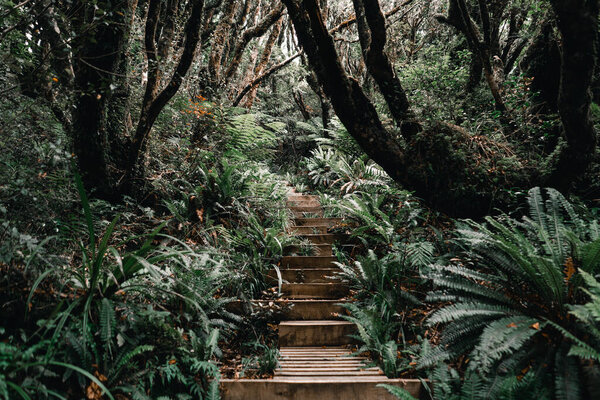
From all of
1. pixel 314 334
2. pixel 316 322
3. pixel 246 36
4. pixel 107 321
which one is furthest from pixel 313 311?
pixel 246 36

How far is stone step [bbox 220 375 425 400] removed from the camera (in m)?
2.08

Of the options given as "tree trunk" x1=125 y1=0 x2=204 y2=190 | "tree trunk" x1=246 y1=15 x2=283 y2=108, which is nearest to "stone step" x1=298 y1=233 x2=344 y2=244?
"tree trunk" x1=125 y1=0 x2=204 y2=190

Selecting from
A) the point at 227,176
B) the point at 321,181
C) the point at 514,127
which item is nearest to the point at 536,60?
the point at 514,127

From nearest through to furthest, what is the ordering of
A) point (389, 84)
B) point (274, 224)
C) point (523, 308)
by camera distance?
point (523, 308), point (389, 84), point (274, 224)

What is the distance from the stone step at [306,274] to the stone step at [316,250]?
448mm

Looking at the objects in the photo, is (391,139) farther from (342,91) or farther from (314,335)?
(314,335)

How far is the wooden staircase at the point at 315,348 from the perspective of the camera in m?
2.11

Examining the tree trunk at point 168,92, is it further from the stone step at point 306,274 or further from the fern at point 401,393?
the fern at point 401,393

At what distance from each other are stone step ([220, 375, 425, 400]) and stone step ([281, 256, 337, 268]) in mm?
2029

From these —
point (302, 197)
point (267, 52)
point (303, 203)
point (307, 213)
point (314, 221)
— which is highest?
point (267, 52)

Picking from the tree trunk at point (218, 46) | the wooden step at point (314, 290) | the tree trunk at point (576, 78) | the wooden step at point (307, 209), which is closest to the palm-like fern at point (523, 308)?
the tree trunk at point (576, 78)

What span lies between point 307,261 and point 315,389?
2.13m

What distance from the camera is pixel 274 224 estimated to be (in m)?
4.73

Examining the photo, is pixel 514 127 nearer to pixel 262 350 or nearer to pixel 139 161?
pixel 262 350
